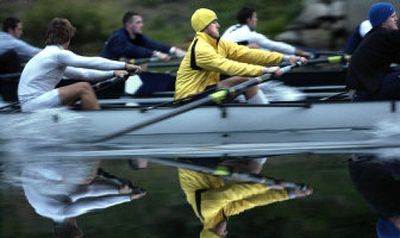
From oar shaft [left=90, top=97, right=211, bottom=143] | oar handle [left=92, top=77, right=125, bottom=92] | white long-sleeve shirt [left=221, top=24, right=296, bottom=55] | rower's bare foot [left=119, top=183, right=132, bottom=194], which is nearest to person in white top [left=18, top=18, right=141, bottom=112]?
oar shaft [left=90, top=97, right=211, bottom=143]

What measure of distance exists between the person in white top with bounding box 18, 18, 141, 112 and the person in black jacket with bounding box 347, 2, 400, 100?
8.65ft

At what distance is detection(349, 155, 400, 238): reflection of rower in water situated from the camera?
277 inches

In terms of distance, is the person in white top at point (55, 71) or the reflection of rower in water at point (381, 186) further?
the person in white top at point (55, 71)

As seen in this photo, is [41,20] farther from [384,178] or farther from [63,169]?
[384,178]

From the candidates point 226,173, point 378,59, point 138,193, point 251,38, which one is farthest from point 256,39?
point 138,193

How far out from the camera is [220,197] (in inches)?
320

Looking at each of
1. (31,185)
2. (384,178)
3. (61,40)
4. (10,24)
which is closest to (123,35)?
(10,24)

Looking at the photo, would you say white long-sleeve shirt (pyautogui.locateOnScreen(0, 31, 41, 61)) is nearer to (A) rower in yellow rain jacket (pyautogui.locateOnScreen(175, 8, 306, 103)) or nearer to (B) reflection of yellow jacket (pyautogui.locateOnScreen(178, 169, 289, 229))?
(A) rower in yellow rain jacket (pyautogui.locateOnScreen(175, 8, 306, 103))

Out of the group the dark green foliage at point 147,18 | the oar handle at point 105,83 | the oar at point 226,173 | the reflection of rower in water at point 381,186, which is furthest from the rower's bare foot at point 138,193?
the dark green foliage at point 147,18

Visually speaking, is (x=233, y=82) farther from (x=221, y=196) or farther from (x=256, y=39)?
(x=221, y=196)

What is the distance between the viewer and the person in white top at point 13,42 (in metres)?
13.9

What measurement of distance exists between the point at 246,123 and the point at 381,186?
278 cm

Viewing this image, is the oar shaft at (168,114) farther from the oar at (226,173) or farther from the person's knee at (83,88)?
the person's knee at (83,88)

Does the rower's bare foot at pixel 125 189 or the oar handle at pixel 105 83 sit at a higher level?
the oar handle at pixel 105 83
